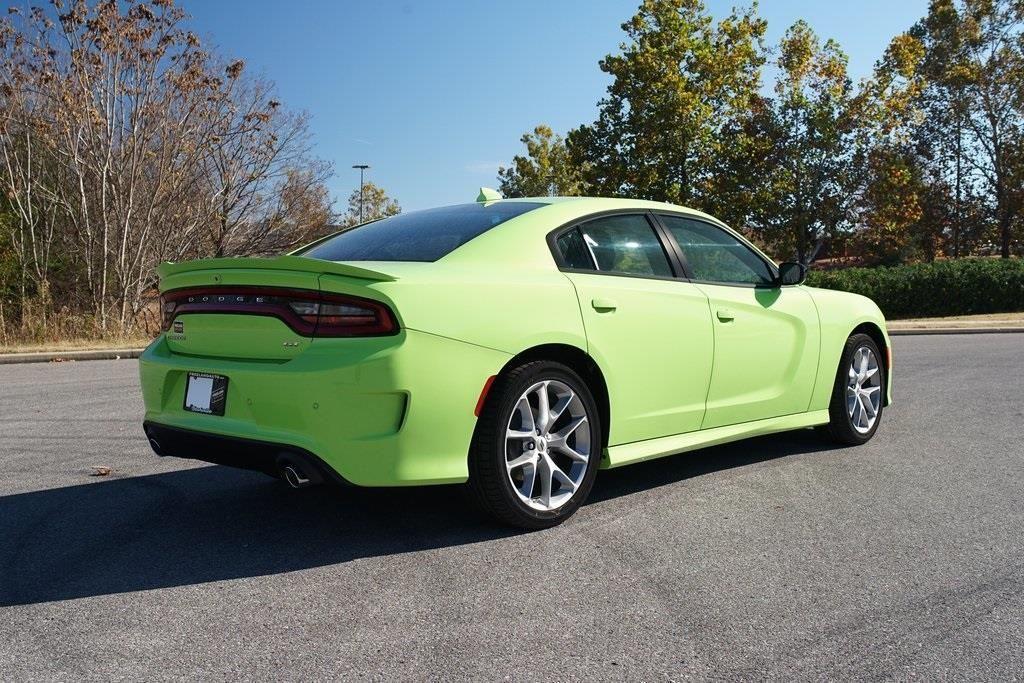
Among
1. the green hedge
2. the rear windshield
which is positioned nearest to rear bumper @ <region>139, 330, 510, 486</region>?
the rear windshield

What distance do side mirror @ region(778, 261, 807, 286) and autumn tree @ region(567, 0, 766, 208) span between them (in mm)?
26964

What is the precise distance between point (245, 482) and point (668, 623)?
10.2 feet

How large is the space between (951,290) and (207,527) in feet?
77.8

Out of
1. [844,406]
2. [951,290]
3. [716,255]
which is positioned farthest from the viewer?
[951,290]

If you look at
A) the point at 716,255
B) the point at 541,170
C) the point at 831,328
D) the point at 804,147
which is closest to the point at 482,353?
the point at 716,255

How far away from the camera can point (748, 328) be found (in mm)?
5637

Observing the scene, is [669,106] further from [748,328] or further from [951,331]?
[748,328]

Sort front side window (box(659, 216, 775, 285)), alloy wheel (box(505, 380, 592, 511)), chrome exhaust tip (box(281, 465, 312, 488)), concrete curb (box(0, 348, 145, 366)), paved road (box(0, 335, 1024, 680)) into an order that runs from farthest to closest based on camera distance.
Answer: concrete curb (box(0, 348, 145, 366))
front side window (box(659, 216, 775, 285))
alloy wheel (box(505, 380, 592, 511))
chrome exhaust tip (box(281, 465, 312, 488))
paved road (box(0, 335, 1024, 680))

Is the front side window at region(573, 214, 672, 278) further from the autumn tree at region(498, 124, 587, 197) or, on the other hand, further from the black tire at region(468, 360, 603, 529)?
the autumn tree at region(498, 124, 587, 197)

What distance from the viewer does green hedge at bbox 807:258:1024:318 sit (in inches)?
970

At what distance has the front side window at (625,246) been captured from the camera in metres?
5.05

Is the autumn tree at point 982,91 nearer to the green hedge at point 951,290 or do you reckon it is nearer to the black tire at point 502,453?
the green hedge at point 951,290

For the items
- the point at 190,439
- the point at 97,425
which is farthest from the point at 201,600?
the point at 97,425

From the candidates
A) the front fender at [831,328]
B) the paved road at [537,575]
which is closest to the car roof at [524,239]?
the paved road at [537,575]
